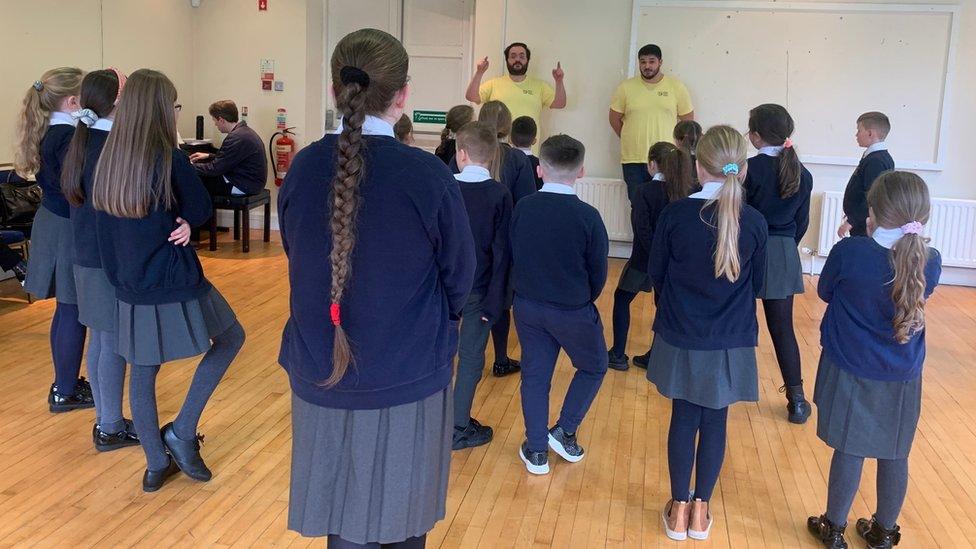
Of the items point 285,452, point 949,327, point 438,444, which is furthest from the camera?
point 949,327

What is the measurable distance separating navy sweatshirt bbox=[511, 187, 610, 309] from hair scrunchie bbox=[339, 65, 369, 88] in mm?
1428

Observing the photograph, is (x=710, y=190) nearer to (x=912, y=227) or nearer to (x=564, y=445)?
(x=912, y=227)

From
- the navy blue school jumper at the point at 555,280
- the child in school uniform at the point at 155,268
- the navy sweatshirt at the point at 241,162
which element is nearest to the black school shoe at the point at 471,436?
the navy blue school jumper at the point at 555,280

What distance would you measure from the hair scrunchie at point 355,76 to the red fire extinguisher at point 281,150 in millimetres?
6683

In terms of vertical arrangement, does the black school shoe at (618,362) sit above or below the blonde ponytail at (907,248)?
below

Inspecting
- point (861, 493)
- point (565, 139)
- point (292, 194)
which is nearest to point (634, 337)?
point (861, 493)

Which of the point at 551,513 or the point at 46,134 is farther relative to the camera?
the point at 46,134

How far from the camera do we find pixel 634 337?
5242 millimetres

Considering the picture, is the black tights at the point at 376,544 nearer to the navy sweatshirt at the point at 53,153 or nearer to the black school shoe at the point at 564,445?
the black school shoe at the point at 564,445

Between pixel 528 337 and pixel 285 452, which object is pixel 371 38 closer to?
pixel 528 337

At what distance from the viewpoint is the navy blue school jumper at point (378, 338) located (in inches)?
63.2

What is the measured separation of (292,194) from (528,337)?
63.9 inches

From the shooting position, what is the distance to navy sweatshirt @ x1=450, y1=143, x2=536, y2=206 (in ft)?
13.6

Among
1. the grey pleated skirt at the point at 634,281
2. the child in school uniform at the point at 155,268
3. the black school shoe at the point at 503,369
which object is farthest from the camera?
the black school shoe at the point at 503,369
